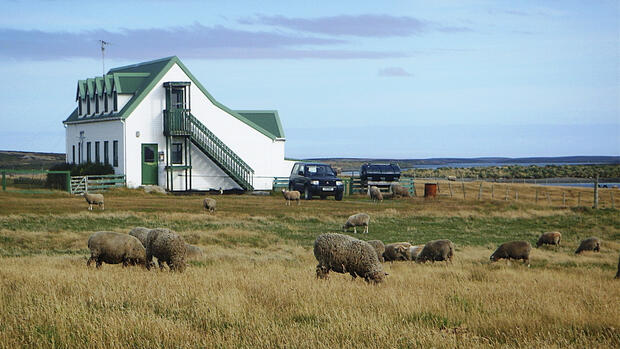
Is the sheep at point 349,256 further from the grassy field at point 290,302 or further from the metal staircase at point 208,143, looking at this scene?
the metal staircase at point 208,143

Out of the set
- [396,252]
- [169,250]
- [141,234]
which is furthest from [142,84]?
[169,250]

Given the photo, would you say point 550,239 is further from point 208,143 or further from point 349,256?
point 208,143

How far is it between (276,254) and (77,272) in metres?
8.84

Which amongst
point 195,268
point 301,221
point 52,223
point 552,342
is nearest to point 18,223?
point 52,223

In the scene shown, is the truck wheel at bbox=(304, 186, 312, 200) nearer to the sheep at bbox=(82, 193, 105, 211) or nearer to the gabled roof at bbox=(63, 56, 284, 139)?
the gabled roof at bbox=(63, 56, 284, 139)

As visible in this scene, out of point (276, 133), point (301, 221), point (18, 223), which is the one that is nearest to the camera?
point (18, 223)

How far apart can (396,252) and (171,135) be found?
101 feet

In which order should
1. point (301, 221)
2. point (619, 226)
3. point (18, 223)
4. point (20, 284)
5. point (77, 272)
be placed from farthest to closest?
point (619, 226) → point (301, 221) → point (18, 223) → point (77, 272) → point (20, 284)

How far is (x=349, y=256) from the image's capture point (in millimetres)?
14070

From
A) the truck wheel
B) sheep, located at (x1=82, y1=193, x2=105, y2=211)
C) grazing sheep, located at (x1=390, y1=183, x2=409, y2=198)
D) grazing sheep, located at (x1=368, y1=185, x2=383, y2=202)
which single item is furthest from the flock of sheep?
grazing sheep, located at (x1=390, y1=183, x2=409, y2=198)

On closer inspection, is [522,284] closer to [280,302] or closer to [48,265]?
[280,302]

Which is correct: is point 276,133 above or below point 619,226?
above

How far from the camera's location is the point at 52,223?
1113 inches

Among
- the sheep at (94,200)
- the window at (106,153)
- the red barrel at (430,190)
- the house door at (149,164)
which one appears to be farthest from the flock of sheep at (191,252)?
the window at (106,153)
